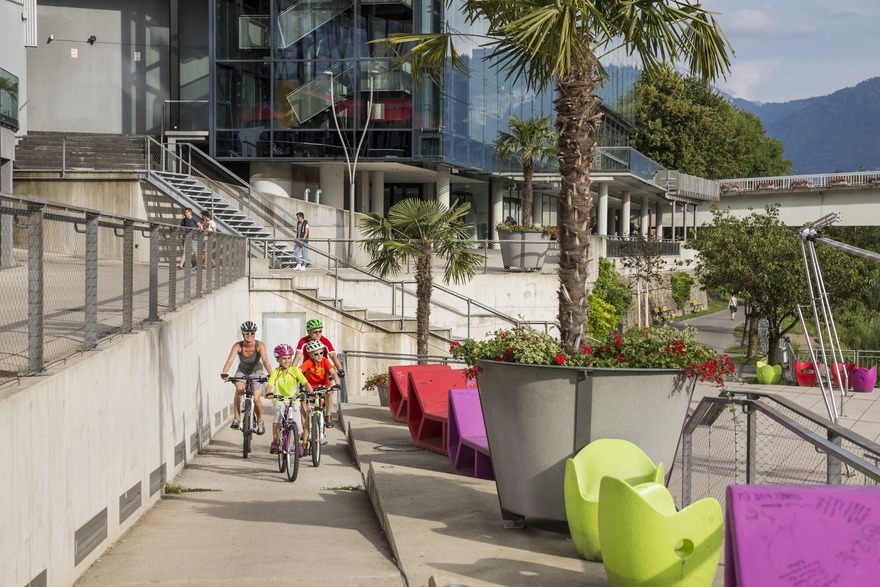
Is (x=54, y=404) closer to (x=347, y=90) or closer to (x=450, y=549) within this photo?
(x=450, y=549)

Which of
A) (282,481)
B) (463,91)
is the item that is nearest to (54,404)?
(282,481)

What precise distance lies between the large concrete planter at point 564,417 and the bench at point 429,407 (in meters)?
5.12

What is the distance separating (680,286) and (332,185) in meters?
27.2

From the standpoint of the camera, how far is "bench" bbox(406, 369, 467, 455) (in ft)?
42.4

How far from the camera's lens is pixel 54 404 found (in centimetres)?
671

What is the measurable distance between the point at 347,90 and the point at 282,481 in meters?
27.7

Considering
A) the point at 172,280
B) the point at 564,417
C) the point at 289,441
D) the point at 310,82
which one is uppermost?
the point at 310,82

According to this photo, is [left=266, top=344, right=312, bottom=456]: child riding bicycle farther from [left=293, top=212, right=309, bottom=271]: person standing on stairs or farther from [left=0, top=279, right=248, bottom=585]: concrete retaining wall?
[left=293, top=212, right=309, bottom=271]: person standing on stairs

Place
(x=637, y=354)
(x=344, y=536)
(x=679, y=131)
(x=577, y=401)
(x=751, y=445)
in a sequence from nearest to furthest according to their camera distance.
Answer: (x=751, y=445), (x=577, y=401), (x=637, y=354), (x=344, y=536), (x=679, y=131)

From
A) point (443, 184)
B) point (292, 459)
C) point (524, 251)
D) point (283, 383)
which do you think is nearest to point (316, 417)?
point (283, 383)

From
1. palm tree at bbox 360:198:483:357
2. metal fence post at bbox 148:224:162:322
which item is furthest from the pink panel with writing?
palm tree at bbox 360:198:483:357

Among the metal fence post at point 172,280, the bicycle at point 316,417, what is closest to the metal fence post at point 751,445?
the bicycle at point 316,417

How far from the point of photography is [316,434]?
13.3m

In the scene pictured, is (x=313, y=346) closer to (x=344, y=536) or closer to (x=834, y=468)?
(x=344, y=536)
